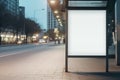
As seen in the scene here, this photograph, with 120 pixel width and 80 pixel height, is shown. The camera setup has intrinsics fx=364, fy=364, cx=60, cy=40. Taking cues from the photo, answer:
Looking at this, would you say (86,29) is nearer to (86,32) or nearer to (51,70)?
(86,32)

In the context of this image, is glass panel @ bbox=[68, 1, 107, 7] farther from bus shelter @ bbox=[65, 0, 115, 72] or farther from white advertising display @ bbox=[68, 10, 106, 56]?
white advertising display @ bbox=[68, 10, 106, 56]

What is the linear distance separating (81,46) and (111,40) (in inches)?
A: 478

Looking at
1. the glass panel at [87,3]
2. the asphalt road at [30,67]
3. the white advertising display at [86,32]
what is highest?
the glass panel at [87,3]

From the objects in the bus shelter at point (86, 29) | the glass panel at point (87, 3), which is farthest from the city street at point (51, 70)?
the glass panel at point (87, 3)

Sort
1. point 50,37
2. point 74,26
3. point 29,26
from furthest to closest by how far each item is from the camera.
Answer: point 50,37 → point 29,26 → point 74,26

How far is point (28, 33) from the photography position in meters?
125

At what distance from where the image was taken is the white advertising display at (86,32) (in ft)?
48.9

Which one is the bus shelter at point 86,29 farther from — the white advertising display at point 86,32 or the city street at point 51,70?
the city street at point 51,70

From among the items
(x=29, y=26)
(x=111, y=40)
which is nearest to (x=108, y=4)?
(x=111, y=40)

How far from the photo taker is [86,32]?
15102 mm

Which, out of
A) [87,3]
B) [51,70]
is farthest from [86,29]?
[51,70]

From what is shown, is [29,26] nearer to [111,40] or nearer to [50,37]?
[50,37]

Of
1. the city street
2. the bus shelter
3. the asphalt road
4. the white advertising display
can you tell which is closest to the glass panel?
the bus shelter

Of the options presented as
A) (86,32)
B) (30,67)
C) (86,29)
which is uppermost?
(86,29)
